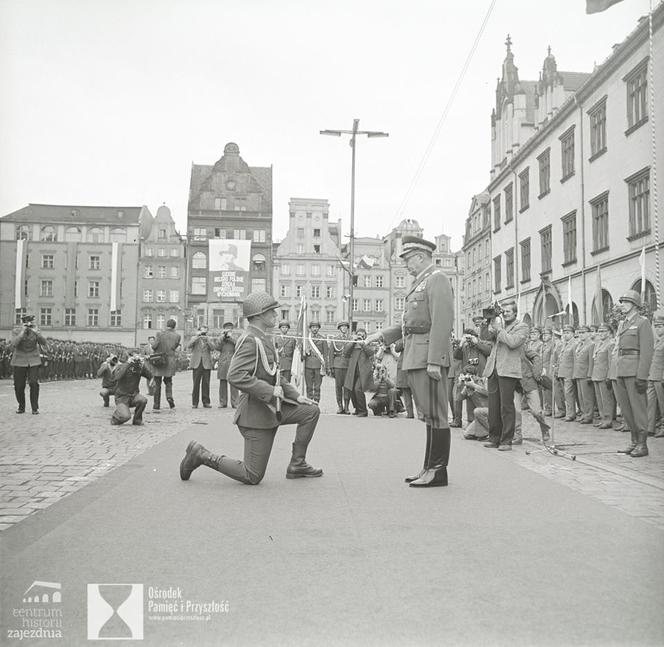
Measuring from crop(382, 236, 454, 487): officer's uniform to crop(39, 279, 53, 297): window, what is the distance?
452 cm

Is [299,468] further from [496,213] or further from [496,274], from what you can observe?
[496,213]

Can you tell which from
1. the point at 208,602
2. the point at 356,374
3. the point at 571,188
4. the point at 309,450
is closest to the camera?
the point at 208,602

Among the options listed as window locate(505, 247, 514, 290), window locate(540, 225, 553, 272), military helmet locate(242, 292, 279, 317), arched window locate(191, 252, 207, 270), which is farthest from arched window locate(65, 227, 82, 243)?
arched window locate(191, 252, 207, 270)

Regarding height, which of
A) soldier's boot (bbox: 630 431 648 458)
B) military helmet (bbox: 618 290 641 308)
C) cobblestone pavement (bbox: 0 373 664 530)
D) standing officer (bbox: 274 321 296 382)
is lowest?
cobblestone pavement (bbox: 0 373 664 530)

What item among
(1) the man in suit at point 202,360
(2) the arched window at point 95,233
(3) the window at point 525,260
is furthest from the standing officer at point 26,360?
(3) the window at point 525,260

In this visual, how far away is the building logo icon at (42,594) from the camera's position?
2906 millimetres

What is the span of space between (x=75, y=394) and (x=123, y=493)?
16.3 m

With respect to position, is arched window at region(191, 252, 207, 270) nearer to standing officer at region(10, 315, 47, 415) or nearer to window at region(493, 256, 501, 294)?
window at region(493, 256, 501, 294)

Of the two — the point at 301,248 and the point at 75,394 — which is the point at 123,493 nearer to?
the point at 75,394

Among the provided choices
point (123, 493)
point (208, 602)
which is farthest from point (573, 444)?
point (208, 602)

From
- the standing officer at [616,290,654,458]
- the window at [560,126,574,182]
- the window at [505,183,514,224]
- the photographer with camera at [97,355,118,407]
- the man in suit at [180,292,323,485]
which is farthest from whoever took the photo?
the window at [505,183,514,224]

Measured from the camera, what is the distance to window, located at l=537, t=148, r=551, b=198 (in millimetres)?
34562

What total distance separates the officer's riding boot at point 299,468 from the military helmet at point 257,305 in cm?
138

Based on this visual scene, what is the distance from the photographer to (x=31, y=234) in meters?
7.23
